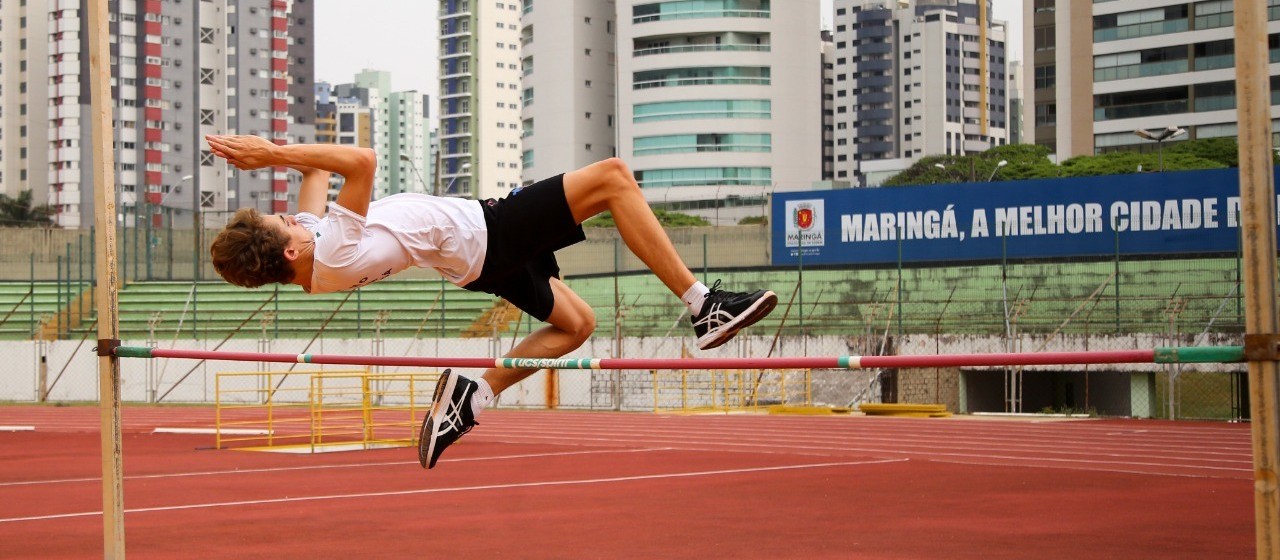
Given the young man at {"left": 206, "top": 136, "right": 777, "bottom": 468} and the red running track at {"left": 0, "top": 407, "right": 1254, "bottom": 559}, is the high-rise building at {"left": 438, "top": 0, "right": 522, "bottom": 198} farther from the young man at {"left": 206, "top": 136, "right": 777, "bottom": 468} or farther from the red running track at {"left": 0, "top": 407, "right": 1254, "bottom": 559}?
the young man at {"left": 206, "top": 136, "right": 777, "bottom": 468}

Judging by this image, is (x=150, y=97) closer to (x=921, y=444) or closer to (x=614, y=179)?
(x=921, y=444)

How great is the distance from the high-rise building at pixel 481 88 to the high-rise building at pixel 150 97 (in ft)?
70.0

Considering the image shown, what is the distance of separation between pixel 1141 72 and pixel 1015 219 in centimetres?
3535

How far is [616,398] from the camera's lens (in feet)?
69.2

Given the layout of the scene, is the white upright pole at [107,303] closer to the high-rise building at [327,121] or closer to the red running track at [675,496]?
the red running track at [675,496]

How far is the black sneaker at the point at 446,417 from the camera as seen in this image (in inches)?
183

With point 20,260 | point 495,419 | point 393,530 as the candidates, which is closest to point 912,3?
point 20,260

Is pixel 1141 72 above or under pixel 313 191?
above

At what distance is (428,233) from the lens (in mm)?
4176

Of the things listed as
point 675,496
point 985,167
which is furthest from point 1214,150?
point 675,496

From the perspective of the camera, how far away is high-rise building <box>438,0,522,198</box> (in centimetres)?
10100

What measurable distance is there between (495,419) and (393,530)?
10.6 metres

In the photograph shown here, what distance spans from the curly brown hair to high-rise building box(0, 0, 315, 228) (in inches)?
2624

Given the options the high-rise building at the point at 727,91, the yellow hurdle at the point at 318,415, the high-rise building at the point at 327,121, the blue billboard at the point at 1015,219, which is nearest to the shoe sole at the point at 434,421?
the yellow hurdle at the point at 318,415
